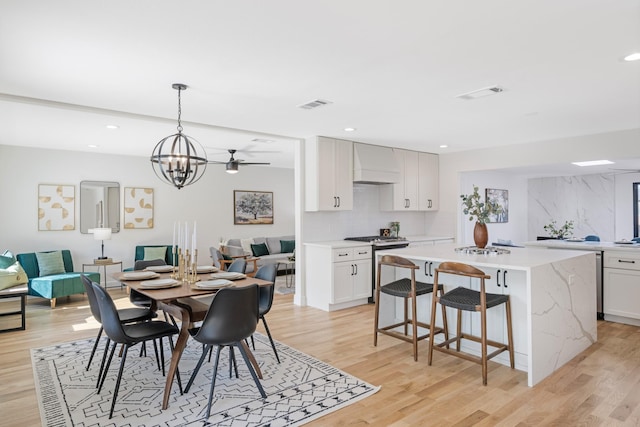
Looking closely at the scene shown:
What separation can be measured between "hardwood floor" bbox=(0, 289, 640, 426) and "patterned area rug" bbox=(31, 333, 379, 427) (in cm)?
12

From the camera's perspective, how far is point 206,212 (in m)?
8.44

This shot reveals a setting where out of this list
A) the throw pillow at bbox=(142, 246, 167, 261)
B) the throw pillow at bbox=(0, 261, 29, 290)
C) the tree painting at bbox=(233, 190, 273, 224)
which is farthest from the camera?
the tree painting at bbox=(233, 190, 273, 224)

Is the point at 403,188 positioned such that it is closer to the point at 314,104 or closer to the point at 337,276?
the point at 337,276

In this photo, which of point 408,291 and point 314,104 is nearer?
point 408,291

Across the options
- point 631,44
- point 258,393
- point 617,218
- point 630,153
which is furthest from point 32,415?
point 617,218

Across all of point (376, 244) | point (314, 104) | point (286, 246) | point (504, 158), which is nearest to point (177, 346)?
point (314, 104)

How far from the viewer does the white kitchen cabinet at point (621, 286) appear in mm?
4543

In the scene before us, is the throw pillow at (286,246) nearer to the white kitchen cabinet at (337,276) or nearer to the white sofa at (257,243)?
the white sofa at (257,243)

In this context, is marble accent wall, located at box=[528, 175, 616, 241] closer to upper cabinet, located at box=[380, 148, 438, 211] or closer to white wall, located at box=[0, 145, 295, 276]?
upper cabinet, located at box=[380, 148, 438, 211]

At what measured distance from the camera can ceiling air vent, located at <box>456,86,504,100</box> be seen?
3450mm

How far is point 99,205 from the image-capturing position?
7.10 metres

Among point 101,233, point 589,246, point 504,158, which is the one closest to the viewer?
point 589,246

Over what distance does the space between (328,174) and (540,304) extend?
3.21 m

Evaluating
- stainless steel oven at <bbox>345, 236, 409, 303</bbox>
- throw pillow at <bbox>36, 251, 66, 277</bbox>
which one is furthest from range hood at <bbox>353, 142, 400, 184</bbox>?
throw pillow at <bbox>36, 251, 66, 277</bbox>
